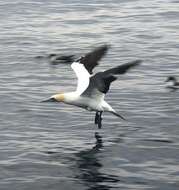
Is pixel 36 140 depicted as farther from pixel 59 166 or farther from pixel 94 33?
pixel 94 33

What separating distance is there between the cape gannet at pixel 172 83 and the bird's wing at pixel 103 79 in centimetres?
558

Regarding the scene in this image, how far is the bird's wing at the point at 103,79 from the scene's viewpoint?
57.2 feet

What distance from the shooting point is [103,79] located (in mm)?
18047

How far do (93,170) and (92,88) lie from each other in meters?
2.83

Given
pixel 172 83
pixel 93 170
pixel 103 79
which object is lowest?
pixel 93 170

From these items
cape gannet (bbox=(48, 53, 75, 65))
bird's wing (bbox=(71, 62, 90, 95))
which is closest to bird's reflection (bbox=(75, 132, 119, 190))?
bird's wing (bbox=(71, 62, 90, 95))

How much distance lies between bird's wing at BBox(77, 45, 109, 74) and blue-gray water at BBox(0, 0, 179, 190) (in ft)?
5.78

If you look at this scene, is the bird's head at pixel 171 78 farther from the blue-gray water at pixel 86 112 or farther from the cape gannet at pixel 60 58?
the cape gannet at pixel 60 58

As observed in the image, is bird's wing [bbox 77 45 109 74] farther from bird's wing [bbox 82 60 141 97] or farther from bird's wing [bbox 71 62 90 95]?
bird's wing [bbox 82 60 141 97]

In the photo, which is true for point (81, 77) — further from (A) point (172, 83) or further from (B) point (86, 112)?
(A) point (172, 83)

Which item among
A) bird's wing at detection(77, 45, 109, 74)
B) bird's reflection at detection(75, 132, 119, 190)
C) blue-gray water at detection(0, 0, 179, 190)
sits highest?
bird's wing at detection(77, 45, 109, 74)

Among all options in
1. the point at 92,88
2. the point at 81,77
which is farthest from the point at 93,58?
the point at 92,88

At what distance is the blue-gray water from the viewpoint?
17.0 m

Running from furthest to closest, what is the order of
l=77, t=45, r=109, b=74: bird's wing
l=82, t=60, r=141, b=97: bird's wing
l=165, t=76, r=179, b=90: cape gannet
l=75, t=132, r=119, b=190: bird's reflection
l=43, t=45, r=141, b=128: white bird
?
l=165, t=76, r=179, b=90: cape gannet, l=77, t=45, r=109, b=74: bird's wing, l=43, t=45, r=141, b=128: white bird, l=82, t=60, r=141, b=97: bird's wing, l=75, t=132, r=119, b=190: bird's reflection
